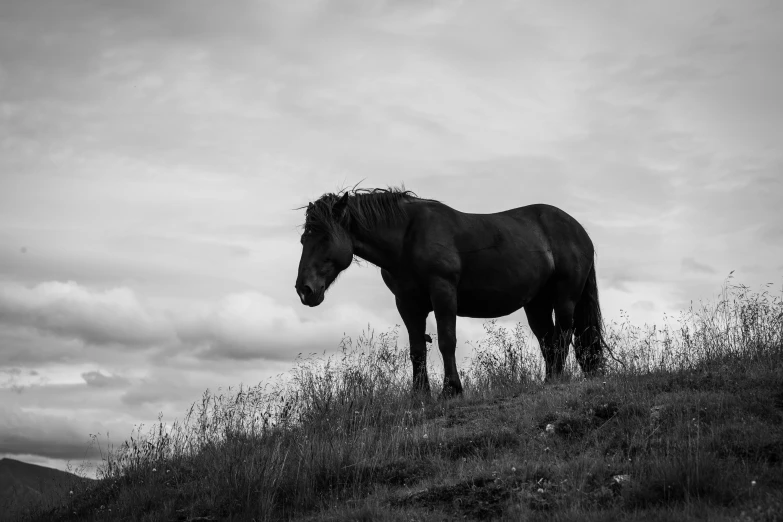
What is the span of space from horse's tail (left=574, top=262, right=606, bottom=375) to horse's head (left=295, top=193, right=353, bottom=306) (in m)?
4.19

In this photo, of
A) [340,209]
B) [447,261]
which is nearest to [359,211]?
[340,209]

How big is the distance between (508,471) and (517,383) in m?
3.59

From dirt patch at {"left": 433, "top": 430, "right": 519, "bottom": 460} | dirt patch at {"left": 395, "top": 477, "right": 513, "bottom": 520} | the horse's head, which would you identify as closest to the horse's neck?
the horse's head

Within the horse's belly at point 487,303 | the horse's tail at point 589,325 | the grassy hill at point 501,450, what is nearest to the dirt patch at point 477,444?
the grassy hill at point 501,450

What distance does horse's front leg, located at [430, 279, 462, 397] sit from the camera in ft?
30.5

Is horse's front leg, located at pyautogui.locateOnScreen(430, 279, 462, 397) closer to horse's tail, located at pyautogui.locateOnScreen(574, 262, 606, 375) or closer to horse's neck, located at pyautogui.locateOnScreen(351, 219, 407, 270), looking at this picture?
horse's neck, located at pyautogui.locateOnScreen(351, 219, 407, 270)

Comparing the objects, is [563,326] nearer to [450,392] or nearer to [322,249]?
[450,392]

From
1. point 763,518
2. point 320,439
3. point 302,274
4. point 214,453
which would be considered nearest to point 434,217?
point 302,274

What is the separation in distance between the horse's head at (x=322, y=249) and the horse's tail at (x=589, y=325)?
4193mm

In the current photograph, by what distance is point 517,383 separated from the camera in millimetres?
9852

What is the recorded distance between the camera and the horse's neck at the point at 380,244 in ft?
31.0

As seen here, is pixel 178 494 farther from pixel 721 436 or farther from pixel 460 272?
pixel 721 436

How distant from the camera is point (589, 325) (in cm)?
1140

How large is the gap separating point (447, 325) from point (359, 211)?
72.4 inches
